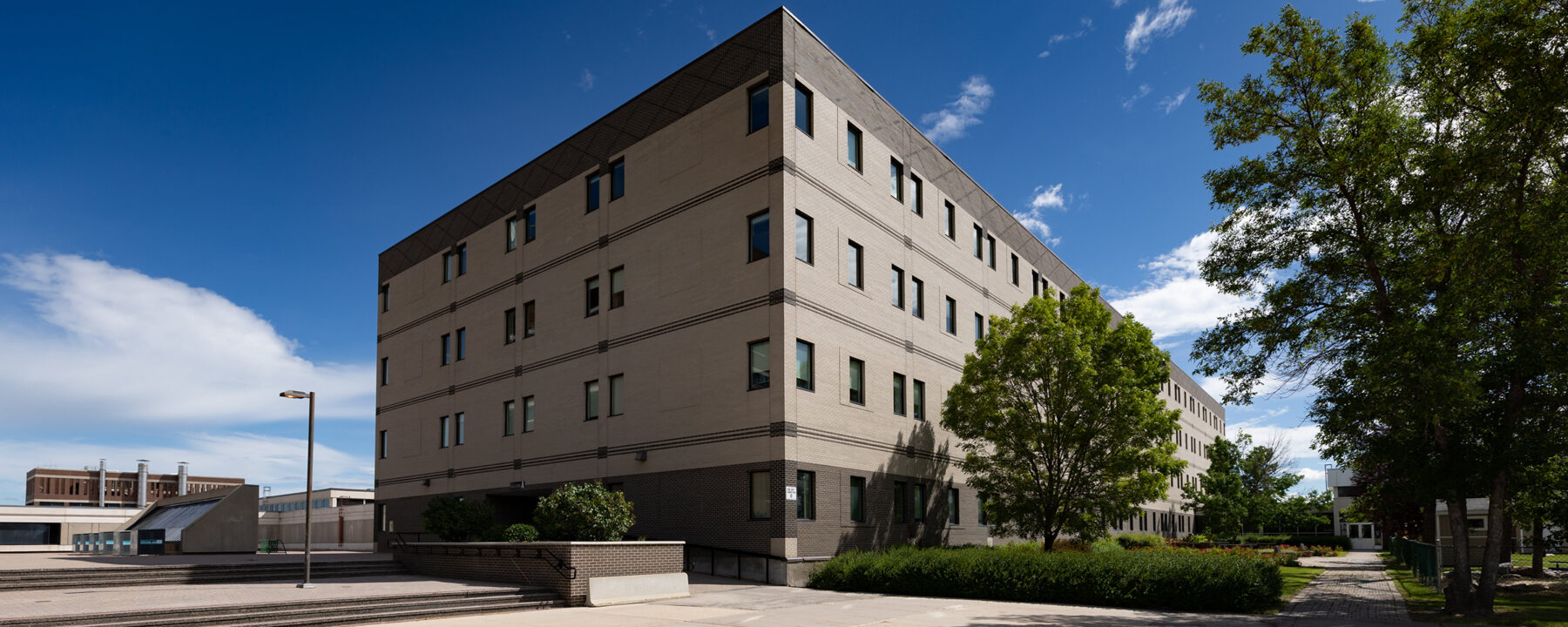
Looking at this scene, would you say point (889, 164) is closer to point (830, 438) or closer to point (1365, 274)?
point (830, 438)

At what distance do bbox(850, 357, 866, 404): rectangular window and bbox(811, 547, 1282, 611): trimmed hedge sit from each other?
5.03 m

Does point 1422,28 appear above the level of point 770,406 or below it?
above

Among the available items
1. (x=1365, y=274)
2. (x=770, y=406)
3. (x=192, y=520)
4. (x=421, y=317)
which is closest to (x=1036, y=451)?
(x=770, y=406)

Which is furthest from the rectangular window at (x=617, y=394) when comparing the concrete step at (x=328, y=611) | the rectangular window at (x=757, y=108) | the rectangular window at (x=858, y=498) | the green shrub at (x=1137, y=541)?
the green shrub at (x=1137, y=541)

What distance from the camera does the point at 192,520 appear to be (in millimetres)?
→ 34969

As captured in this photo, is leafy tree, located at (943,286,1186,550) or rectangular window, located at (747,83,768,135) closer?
rectangular window, located at (747,83,768,135)

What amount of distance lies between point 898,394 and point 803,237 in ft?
22.7

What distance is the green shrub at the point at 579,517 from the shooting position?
2112cm

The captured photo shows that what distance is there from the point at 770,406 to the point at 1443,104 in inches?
615

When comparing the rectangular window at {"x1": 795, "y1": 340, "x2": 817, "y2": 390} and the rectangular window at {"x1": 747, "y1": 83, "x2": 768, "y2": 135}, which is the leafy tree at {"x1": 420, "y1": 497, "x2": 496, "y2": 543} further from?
the rectangular window at {"x1": 747, "y1": 83, "x2": 768, "y2": 135}

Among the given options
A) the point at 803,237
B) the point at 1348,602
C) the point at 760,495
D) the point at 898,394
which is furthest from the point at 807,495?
the point at 1348,602

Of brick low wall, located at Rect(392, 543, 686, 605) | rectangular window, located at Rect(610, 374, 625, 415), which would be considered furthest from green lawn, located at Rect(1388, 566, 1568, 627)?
rectangular window, located at Rect(610, 374, 625, 415)

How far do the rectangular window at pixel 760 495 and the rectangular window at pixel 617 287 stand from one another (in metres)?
8.05

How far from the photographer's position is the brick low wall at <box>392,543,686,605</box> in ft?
65.1
